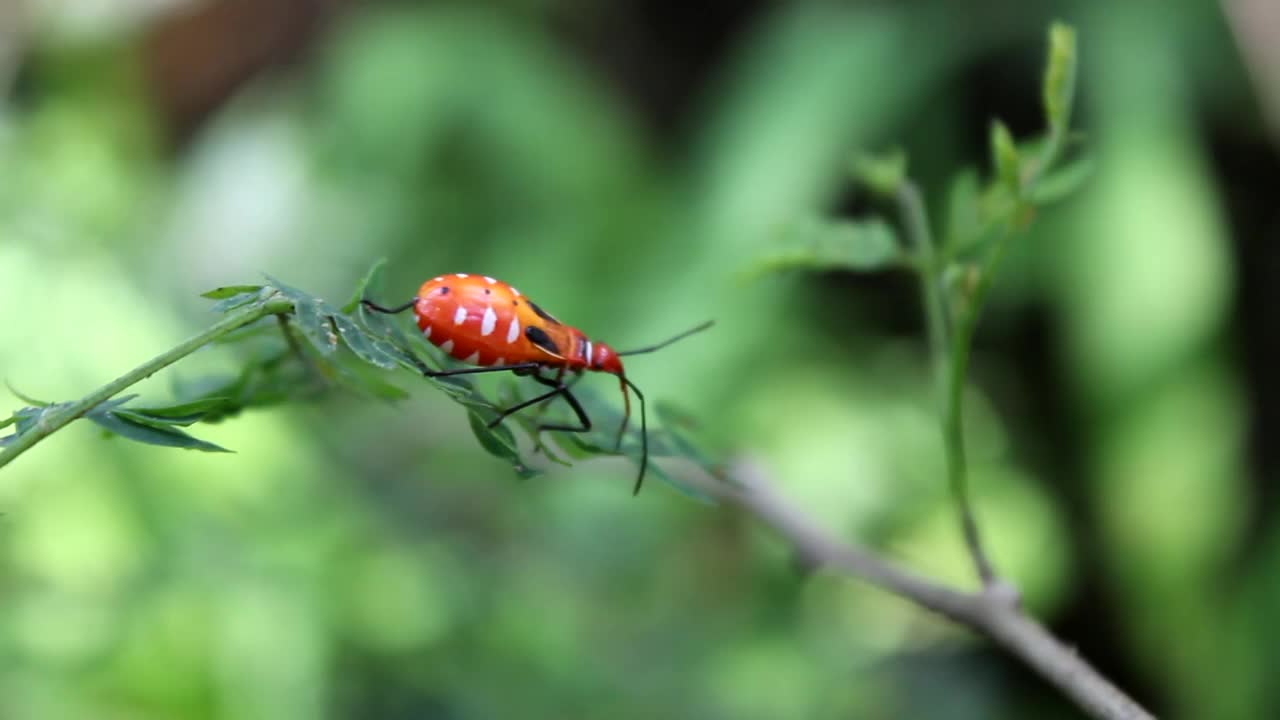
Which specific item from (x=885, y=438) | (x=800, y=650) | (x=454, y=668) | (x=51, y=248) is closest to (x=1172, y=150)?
(x=885, y=438)

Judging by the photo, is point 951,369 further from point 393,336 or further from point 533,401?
point 393,336

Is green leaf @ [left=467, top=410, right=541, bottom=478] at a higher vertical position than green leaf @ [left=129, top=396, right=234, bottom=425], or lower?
lower

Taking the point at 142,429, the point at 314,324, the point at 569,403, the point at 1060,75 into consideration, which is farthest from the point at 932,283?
the point at 142,429

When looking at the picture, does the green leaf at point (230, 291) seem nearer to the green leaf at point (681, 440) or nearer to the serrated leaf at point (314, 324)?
the serrated leaf at point (314, 324)

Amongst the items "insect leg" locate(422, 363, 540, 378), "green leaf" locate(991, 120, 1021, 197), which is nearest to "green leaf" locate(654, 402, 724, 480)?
"insect leg" locate(422, 363, 540, 378)

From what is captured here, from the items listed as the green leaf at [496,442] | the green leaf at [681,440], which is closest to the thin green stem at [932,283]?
the green leaf at [681,440]

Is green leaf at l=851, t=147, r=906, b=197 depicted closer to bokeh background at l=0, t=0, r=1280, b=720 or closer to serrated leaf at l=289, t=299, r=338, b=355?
serrated leaf at l=289, t=299, r=338, b=355

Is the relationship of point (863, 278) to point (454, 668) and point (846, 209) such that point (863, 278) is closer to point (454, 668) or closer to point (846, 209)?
point (846, 209)
